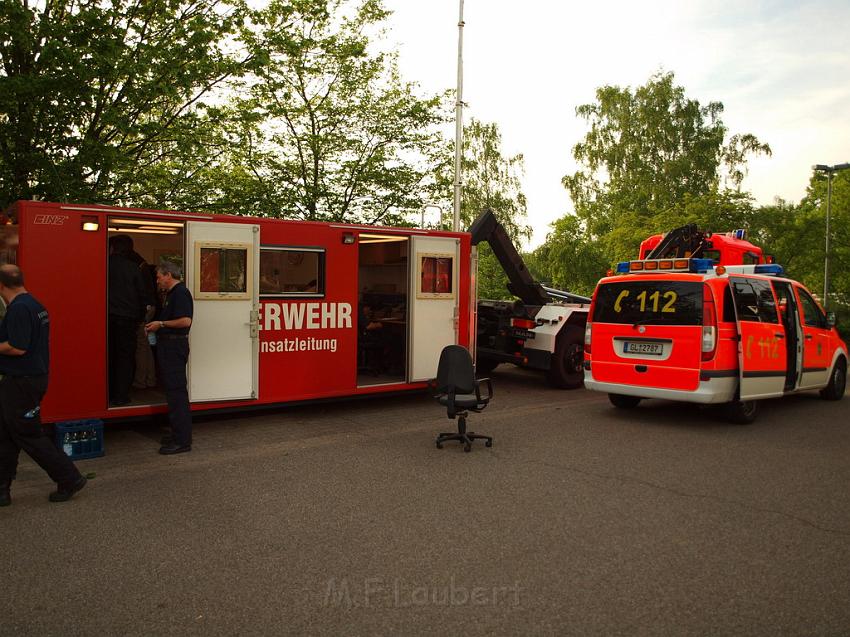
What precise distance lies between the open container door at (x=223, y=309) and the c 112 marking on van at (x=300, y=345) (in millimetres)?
195

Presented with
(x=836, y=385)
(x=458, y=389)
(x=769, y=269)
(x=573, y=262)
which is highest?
(x=573, y=262)

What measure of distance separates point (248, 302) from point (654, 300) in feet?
16.2

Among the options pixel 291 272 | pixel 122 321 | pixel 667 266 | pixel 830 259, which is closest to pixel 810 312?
pixel 667 266

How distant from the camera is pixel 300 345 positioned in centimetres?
848

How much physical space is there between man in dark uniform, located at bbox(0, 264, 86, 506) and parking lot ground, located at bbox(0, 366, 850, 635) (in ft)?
1.32

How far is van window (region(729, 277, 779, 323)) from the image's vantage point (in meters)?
8.41

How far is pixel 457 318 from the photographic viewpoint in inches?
397

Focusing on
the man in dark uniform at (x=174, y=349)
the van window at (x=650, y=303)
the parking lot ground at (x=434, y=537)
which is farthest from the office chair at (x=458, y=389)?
the van window at (x=650, y=303)

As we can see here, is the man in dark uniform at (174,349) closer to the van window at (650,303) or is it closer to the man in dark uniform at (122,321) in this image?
the man in dark uniform at (122,321)

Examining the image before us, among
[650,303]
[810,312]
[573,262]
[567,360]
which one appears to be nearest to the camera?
[650,303]

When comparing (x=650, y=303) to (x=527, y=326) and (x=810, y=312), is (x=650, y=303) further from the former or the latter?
(x=527, y=326)

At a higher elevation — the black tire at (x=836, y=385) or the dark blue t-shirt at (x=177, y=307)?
the dark blue t-shirt at (x=177, y=307)

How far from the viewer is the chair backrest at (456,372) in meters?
7.05

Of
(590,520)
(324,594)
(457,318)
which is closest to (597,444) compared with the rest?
(590,520)
